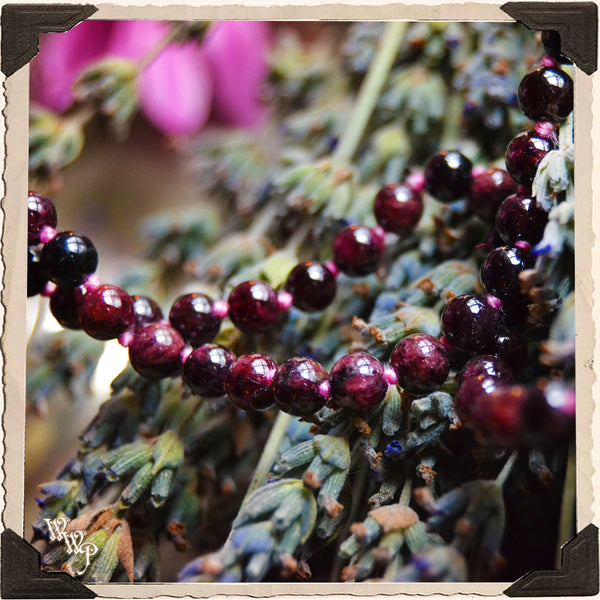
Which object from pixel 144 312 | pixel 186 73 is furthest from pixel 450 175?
pixel 186 73

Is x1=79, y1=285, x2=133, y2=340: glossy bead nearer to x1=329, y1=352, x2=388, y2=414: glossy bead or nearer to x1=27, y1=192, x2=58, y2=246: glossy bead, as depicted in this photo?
x1=27, y1=192, x2=58, y2=246: glossy bead

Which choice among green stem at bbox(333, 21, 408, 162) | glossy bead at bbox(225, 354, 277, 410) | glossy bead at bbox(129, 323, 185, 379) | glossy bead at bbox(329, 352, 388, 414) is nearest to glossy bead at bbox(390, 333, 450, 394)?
glossy bead at bbox(329, 352, 388, 414)

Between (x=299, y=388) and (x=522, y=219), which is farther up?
(x=522, y=219)

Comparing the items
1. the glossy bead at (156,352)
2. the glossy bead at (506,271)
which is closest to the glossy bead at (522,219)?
the glossy bead at (506,271)

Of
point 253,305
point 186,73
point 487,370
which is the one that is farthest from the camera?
point 186,73

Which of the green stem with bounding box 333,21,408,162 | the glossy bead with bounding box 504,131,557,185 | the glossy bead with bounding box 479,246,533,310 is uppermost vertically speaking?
the green stem with bounding box 333,21,408,162

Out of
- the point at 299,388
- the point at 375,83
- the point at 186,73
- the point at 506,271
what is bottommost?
the point at 299,388

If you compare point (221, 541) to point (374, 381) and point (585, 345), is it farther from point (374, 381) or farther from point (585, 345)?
point (585, 345)

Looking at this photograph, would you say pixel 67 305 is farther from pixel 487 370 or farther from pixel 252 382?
pixel 487 370
